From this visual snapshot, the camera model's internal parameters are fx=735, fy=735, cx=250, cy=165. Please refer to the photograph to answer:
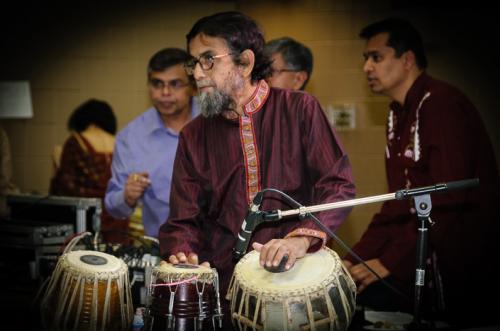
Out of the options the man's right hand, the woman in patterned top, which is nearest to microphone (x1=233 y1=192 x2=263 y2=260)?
the man's right hand

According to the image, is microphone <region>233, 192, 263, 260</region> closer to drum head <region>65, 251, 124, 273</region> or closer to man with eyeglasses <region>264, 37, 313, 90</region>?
drum head <region>65, 251, 124, 273</region>

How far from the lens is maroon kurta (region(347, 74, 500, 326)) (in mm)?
3510

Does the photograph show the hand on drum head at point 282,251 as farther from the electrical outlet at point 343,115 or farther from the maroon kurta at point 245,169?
the electrical outlet at point 343,115

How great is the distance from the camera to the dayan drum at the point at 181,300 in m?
2.62

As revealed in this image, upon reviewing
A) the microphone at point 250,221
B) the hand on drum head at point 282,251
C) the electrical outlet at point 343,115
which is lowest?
the hand on drum head at point 282,251

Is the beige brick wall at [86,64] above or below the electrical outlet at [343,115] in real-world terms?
above

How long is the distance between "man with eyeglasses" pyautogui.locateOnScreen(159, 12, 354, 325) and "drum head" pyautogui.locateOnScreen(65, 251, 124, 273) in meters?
0.22

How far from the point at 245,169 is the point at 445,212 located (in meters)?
1.13

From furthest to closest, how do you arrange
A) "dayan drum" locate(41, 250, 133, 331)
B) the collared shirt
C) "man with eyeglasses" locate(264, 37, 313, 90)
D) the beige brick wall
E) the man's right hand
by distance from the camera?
the beige brick wall, "man with eyeglasses" locate(264, 37, 313, 90), the collared shirt, the man's right hand, "dayan drum" locate(41, 250, 133, 331)

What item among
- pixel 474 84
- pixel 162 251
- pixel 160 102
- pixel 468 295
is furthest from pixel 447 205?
pixel 474 84

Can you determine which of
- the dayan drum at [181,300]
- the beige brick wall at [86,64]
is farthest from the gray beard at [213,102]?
the beige brick wall at [86,64]

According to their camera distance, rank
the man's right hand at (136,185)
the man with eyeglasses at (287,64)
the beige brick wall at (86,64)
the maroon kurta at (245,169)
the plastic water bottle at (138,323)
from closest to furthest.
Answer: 1. the maroon kurta at (245,169)
2. the plastic water bottle at (138,323)
3. the man's right hand at (136,185)
4. the man with eyeglasses at (287,64)
5. the beige brick wall at (86,64)

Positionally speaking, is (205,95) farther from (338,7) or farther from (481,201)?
(338,7)

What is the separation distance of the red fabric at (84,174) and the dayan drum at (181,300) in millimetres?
2624
